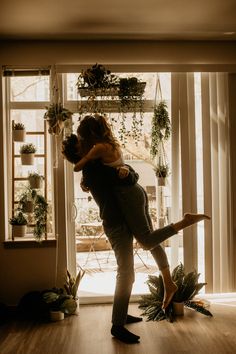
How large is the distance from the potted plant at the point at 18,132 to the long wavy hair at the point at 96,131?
111 centimetres

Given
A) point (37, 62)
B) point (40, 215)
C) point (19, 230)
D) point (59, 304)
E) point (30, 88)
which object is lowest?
point (59, 304)

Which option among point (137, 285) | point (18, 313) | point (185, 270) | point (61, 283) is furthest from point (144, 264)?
point (18, 313)

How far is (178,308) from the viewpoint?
3789 mm

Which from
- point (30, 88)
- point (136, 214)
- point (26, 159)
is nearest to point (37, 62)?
point (30, 88)

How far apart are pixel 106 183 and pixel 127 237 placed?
0.45 meters

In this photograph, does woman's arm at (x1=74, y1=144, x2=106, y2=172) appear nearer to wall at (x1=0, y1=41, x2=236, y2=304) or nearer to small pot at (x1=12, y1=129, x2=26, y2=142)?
small pot at (x1=12, y1=129, x2=26, y2=142)

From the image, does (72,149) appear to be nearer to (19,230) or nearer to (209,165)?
(19,230)

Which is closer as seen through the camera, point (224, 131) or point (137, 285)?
point (224, 131)

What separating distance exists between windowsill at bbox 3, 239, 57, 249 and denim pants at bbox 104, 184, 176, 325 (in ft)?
3.70

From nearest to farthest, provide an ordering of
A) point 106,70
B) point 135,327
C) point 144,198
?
point 144,198
point 135,327
point 106,70

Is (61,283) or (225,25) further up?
(225,25)

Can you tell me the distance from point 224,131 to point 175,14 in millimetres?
1328

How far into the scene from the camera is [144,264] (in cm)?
486

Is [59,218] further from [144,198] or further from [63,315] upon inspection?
[144,198]
